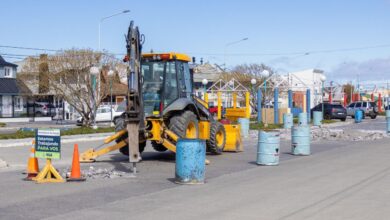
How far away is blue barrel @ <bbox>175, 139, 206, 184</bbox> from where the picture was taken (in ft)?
41.8

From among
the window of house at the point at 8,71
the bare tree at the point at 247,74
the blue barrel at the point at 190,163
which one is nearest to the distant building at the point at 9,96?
the window of house at the point at 8,71

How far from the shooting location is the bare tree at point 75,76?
39.9m

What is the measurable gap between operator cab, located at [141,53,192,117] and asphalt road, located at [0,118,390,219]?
6.43 feet

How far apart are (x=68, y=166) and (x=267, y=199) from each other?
7.76 metres

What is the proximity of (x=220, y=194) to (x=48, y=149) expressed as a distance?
165 inches

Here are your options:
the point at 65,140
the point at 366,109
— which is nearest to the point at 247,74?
the point at 366,109

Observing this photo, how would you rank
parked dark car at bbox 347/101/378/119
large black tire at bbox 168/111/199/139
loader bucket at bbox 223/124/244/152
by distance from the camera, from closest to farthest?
1. large black tire at bbox 168/111/199/139
2. loader bucket at bbox 223/124/244/152
3. parked dark car at bbox 347/101/378/119

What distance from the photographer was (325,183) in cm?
1273

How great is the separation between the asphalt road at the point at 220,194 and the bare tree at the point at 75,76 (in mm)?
22715

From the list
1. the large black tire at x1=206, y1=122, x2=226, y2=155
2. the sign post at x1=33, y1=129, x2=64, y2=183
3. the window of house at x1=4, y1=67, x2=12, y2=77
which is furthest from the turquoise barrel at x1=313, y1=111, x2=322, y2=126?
the window of house at x1=4, y1=67, x2=12, y2=77

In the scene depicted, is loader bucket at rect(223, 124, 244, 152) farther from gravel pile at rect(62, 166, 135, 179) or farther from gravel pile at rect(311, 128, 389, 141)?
gravel pile at rect(311, 128, 389, 141)

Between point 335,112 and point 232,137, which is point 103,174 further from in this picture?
point 335,112

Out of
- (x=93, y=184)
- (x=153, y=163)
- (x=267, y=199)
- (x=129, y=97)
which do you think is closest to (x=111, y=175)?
(x=93, y=184)

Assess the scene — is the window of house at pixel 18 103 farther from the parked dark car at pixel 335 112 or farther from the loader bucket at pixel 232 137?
the loader bucket at pixel 232 137
